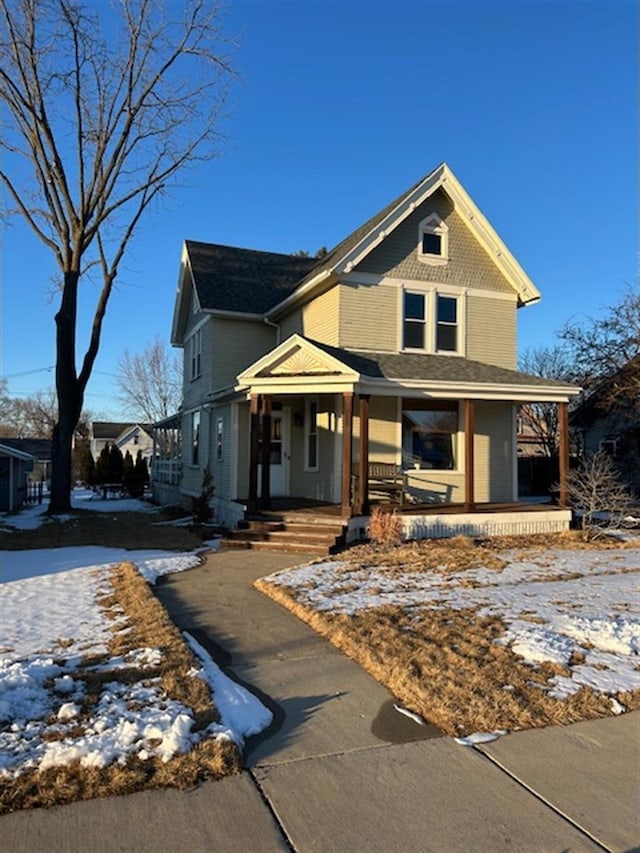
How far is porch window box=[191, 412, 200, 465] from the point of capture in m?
19.4

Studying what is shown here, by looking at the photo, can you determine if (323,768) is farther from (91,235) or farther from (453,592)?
(91,235)

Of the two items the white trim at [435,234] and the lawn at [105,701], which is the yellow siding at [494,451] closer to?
the white trim at [435,234]

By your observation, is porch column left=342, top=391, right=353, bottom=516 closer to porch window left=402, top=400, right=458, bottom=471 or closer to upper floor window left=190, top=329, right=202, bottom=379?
porch window left=402, top=400, right=458, bottom=471

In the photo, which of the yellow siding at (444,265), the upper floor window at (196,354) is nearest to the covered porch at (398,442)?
the yellow siding at (444,265)

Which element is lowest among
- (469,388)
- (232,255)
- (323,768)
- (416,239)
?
(323,768)

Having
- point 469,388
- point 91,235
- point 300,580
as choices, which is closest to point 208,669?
point 300,580

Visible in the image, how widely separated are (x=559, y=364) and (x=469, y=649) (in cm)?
3170

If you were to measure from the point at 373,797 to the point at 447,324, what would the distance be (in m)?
13.5

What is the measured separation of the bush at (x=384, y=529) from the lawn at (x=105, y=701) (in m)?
4.89

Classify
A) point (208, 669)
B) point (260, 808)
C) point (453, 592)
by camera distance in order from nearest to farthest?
point (260, 808), point (208, 669), point (453, 592)

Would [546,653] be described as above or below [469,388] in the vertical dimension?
below

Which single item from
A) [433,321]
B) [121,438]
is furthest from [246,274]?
[121,438]

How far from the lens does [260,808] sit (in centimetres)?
311

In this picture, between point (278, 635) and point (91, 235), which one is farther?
point (91, 235)
